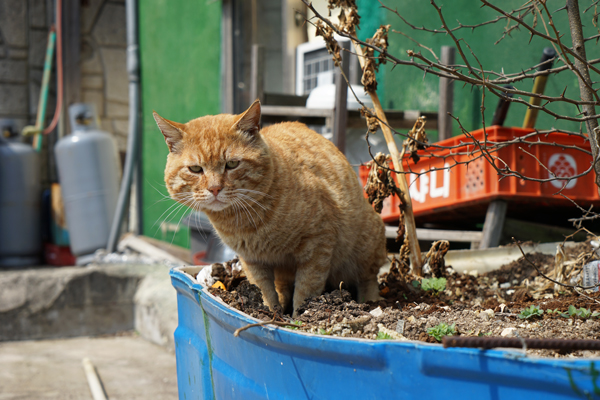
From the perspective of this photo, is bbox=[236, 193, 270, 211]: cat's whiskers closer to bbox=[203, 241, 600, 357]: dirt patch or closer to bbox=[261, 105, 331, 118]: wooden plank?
bbox=[203, 241, 600, 357]: dirt patch

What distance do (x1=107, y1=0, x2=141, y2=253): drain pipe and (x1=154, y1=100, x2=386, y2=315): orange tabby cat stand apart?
414 cm

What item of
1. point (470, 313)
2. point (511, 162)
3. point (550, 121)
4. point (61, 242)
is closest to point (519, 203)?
point (511, 162)

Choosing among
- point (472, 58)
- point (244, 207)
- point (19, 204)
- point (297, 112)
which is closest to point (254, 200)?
point (244, 207)

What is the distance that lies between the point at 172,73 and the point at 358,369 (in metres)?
5.31

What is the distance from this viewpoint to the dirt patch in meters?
1.31

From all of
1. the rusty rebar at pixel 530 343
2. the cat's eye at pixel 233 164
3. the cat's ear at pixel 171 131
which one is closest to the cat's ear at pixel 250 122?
the cat's eye at pixel 233 164

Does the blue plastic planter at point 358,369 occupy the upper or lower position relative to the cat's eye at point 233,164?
lower

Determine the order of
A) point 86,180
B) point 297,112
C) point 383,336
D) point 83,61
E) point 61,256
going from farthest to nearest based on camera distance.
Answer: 1. point 83,61
2. point 61,256
3. point 86,180
4. point 297,112
5. point 383,336

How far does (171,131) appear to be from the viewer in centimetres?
186

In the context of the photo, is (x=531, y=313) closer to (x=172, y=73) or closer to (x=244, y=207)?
(x=244, y=207)

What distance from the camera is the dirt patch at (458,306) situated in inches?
51.4

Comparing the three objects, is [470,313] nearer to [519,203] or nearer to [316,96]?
[519,203]

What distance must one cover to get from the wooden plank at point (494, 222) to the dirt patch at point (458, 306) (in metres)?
0.28

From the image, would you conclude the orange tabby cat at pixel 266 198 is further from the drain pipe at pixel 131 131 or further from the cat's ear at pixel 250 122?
the drain pipe at pixel 131 131
